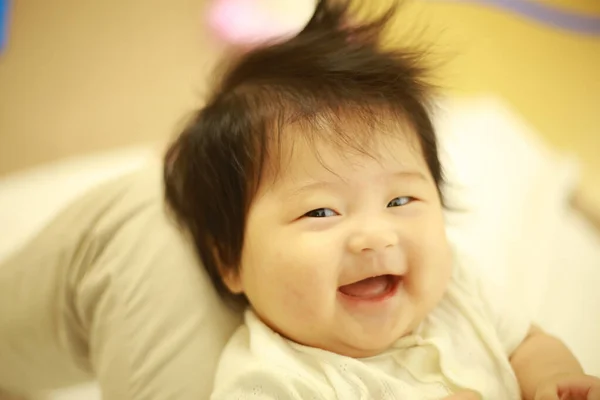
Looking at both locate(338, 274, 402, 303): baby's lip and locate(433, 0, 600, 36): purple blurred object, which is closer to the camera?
locate(338, 274, 402, 303): baby's lip

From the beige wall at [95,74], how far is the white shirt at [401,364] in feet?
3.11

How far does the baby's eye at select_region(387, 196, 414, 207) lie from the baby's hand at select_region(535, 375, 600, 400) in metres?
0.23

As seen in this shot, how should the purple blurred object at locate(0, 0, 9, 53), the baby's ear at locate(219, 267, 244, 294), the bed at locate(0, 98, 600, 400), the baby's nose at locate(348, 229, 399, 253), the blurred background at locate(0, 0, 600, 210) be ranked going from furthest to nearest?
the purple blurred object at locate(0, 0, 9, 53), the blurred background at locate(0, 0, 600, 210), the bed at locate(0, 98, 600, 400), the baby's ear at locate(219, 267, 244, 294), the baby's nose at locate(348, 229, 399, 253)

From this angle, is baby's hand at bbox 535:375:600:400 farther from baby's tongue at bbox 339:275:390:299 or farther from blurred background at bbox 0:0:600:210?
blurred background at bbox 0:0:600:210

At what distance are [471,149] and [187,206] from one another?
0.66m

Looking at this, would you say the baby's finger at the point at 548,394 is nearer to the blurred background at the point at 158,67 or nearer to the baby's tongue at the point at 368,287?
the baby's tongue at the point at 368,287

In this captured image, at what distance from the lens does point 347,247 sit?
0.58 metres

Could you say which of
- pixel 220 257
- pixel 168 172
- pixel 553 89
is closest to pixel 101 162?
pixel 168 172

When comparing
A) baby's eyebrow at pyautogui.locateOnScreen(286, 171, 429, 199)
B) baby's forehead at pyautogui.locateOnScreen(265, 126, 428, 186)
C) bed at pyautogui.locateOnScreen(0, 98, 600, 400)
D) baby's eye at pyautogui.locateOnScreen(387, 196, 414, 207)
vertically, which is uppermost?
baby's forehead at pyautogui.locateOnScreen(265, 126, 428, 186)

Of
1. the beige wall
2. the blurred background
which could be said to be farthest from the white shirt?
the beige wall

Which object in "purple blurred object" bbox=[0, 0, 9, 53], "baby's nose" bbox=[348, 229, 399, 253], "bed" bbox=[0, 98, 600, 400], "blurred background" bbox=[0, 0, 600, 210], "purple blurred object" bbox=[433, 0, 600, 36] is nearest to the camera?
"baby's nose" bbox=[348, 229, 399, 253]

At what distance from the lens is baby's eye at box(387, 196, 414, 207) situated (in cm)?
Answer: 62

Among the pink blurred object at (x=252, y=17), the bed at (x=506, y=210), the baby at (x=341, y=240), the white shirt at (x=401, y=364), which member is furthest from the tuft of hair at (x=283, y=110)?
the pink blurred object at (x=252, y=17)

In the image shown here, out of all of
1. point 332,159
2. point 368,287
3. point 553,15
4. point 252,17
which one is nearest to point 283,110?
point 332,159
